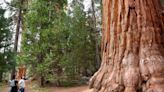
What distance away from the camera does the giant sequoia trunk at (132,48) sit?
8.54 meters

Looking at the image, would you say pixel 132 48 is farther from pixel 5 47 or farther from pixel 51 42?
pixel 5 47

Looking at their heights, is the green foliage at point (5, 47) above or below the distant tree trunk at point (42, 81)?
above

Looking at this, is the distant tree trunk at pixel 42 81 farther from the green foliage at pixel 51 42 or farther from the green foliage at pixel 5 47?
the green foliage at pixel 5 47

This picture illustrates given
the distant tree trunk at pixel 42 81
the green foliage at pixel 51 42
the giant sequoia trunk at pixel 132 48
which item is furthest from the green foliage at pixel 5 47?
the giant sequoia trunk at pixel 132 48

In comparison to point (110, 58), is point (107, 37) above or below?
above

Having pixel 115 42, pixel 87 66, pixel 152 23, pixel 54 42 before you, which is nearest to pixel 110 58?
pixel 115 42

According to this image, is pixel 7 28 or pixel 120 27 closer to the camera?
pixel 120 27

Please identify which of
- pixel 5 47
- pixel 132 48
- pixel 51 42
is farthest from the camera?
pixel 5 47

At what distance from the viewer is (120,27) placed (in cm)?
964

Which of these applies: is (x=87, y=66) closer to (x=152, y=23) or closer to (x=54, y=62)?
(x=54, y=62)

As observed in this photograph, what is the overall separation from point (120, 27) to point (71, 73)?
50.2 ft

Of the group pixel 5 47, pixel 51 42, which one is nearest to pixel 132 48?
pixel 51 42

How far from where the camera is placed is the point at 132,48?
924cm

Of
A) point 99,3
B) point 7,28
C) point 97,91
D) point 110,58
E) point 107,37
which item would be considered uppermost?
point 99,3
